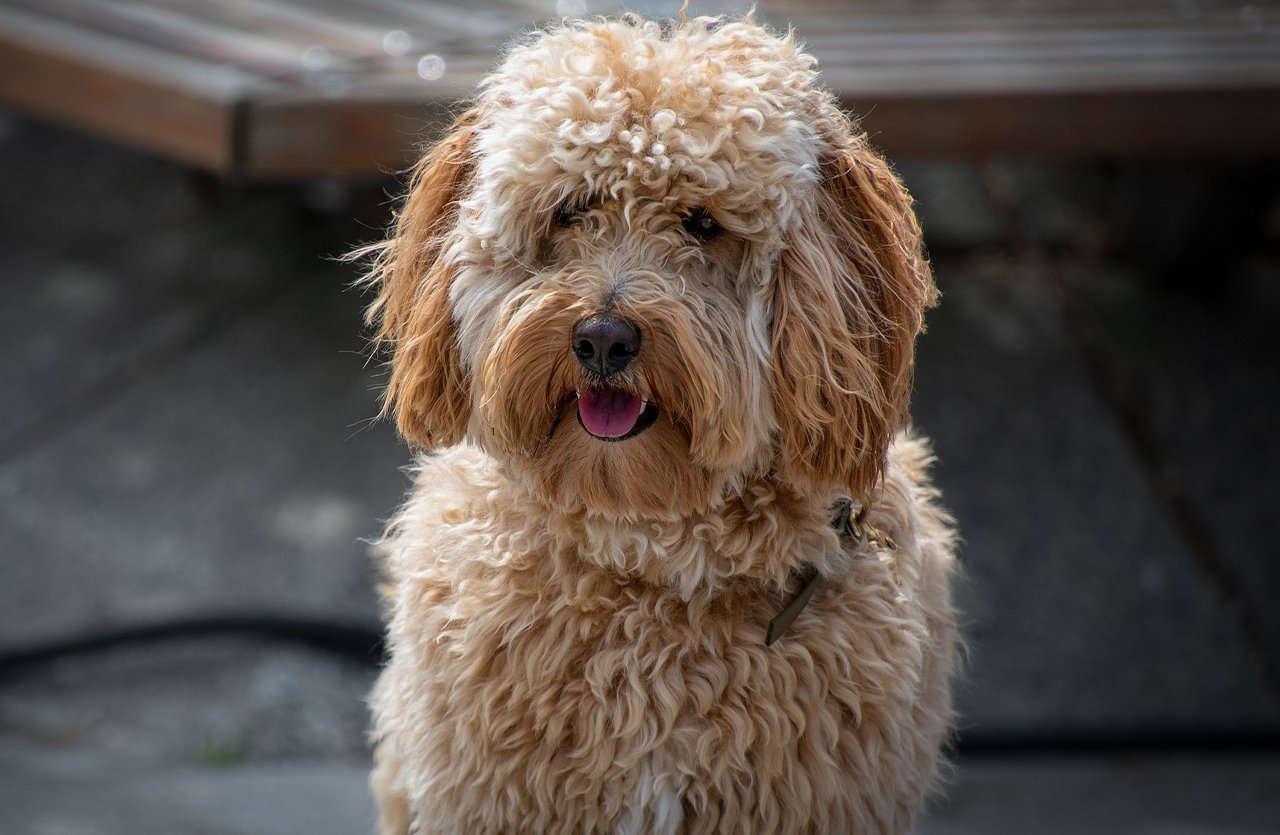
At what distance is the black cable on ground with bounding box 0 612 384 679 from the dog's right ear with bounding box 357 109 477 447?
1.86m

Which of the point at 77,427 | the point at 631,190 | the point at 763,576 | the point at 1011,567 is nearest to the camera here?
the point at 631,190

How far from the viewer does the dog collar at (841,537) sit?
223cm

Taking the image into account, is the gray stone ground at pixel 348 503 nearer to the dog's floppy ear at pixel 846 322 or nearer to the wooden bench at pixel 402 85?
the wooden bench at pixel 402 85

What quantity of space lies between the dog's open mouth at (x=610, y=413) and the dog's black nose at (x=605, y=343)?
0.08 meters

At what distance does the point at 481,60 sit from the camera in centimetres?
449

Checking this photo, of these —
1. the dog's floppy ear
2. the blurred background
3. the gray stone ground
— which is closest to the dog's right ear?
the dog's floppy ear

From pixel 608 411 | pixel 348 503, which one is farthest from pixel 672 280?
pixel 348 503

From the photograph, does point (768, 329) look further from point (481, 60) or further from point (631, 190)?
point (481, 60)

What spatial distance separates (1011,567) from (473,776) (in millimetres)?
2605

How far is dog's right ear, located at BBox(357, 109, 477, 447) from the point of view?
2252 mm

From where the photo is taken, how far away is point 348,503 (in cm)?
452

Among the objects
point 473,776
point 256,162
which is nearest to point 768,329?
point 473,776

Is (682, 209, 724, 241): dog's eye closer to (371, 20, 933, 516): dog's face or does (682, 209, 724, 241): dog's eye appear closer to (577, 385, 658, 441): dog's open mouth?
(371, 20, 933, 516): dog's face

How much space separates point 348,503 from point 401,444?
30 centimetres
